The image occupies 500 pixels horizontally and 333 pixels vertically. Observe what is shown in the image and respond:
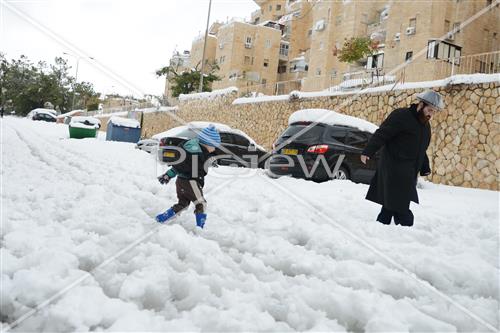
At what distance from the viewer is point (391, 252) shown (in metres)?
3.97

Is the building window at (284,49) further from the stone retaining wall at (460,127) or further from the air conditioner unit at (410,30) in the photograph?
the stone retaining wall at (460,127)

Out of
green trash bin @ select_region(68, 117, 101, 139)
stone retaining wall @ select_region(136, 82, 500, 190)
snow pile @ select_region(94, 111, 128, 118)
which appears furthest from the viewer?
snow pile @ select_region(94, 111, 128, 118)

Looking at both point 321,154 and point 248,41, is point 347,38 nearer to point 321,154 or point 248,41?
point 248,41

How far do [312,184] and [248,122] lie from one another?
48.1ft

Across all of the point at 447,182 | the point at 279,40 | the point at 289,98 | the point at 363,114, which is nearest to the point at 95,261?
the point at 447,182

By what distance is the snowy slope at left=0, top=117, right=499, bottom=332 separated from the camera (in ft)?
7.82

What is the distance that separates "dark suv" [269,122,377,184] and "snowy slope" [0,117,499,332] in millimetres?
3460

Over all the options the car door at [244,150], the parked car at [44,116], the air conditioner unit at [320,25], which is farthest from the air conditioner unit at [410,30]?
the parked car at [44,116]

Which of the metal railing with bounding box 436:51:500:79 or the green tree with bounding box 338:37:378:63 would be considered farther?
the green tree with bounding box 338:37:378:63

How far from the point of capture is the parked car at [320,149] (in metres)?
9.25

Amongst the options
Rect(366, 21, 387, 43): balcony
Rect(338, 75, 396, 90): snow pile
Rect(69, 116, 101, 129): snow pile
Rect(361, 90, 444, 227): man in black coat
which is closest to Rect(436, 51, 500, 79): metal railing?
Rect(338, 75, 396, 90): snow pile

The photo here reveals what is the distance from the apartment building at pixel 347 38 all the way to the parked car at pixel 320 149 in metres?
6.46

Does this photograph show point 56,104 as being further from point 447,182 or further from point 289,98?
point 447,182

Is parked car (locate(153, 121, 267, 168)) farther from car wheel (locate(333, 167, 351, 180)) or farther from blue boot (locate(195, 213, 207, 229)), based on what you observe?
blue boot (locate(195, 213, 207, 229))
